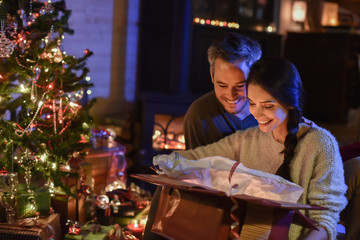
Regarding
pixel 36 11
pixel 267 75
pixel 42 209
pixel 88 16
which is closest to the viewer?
pixel 267 75

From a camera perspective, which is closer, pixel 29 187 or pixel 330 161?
pixel 330 161

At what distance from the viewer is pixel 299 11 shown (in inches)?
254

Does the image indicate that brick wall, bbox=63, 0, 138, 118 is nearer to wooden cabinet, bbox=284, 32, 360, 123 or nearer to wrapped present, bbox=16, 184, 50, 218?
wrapped present, bbox=16, 184, 50, 218

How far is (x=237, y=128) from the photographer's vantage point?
85.1 inches

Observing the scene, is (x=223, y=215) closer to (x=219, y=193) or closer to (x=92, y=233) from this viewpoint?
(x=219, y=193)

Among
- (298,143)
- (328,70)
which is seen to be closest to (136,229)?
(298,143)

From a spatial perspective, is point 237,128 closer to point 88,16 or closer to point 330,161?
point 330,161

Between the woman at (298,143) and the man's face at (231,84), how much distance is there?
0.22m

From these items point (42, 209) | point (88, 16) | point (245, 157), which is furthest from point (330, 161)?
point (88, 16)

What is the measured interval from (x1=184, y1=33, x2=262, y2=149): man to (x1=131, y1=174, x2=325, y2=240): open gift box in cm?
54

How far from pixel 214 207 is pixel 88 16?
3224 mm

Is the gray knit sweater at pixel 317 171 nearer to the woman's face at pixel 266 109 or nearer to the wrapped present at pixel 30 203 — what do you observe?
the woman's face at pixel 266 109

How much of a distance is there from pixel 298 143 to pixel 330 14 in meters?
5.73

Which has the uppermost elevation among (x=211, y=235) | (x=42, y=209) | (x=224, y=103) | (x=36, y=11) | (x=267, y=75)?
(x=36, y=11)
